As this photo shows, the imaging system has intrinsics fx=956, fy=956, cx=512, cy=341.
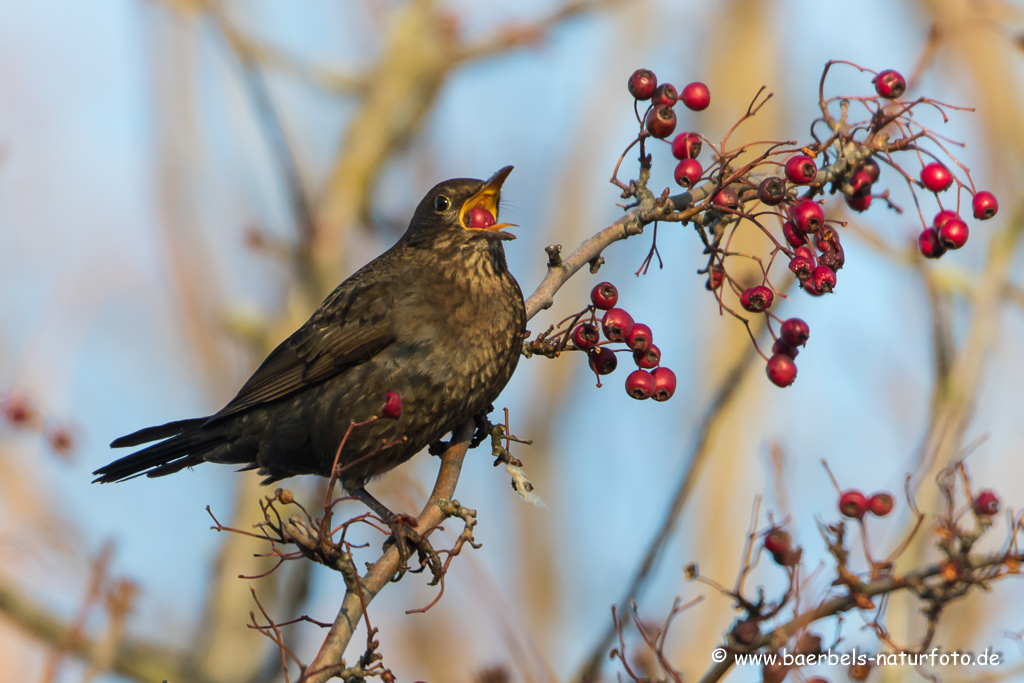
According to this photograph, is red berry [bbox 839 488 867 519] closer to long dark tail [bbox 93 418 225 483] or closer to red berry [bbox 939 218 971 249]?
red berry [bbox 939 218 971 249]

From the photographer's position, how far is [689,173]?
3.46 meters

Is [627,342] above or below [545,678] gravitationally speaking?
above

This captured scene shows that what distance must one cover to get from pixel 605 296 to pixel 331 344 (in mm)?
1600

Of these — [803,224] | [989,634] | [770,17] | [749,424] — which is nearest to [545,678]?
[803,224]

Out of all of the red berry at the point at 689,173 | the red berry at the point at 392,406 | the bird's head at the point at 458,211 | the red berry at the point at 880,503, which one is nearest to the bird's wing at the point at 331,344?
the bird's head at the point at 458,211

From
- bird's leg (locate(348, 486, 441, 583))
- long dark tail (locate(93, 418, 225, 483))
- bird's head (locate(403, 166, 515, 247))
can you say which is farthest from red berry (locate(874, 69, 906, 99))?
long dark tail (locate(93, 418, 225, 483))

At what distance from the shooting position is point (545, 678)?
3119mm

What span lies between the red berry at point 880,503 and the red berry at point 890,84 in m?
1.47

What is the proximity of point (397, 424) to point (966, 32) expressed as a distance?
6.20 m

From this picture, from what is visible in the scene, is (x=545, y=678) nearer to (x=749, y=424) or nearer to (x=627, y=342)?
(x=627, y=342)

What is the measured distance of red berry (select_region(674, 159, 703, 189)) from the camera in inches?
136

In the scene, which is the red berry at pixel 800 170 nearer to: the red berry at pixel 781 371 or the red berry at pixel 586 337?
the red berry at pixel 781 371

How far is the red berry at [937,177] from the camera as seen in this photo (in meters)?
3.34

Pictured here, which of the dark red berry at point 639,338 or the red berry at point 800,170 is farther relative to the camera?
the dark red berry at point 639,338
